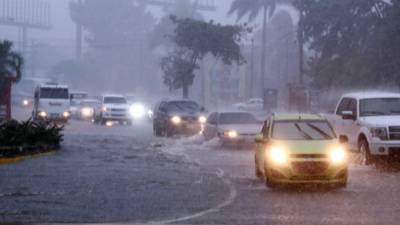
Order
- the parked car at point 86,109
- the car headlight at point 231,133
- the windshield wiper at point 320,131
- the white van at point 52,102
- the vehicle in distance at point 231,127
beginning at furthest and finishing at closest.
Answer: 1. the parked car at point 86,109
2. the white van at point 52,102
3. the car headlight at point 231,133
4. the vehicle in distance at point 231,127
5. the windshield wiper at point 320,131

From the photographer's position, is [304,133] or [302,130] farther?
[302,130]

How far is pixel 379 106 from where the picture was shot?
24.6 meters

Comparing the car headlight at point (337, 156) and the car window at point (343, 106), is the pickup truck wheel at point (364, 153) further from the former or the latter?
the car headlight at point (337, 156)

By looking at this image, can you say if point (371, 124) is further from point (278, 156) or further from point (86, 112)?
point (86, 112)

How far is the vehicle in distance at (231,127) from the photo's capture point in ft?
109

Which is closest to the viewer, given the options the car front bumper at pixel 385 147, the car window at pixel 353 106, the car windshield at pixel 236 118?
the car front bumper at pixel 385 147

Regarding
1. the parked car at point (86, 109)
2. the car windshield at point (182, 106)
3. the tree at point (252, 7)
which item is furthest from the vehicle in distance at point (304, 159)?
the tree at point (252, 7)

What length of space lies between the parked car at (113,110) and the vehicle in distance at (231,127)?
22.8 meters

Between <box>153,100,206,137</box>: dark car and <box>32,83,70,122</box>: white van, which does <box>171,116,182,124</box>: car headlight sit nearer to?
<box>153,100,206,137</box>: dark car

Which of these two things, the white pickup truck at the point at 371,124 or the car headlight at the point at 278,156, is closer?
the car headlight at the point at 278,156

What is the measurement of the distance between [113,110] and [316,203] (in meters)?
43.8

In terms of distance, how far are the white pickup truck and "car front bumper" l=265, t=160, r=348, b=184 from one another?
18.9 feet

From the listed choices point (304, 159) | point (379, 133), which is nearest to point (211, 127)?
point (379, 133)

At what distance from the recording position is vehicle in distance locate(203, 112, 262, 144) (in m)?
33.1
